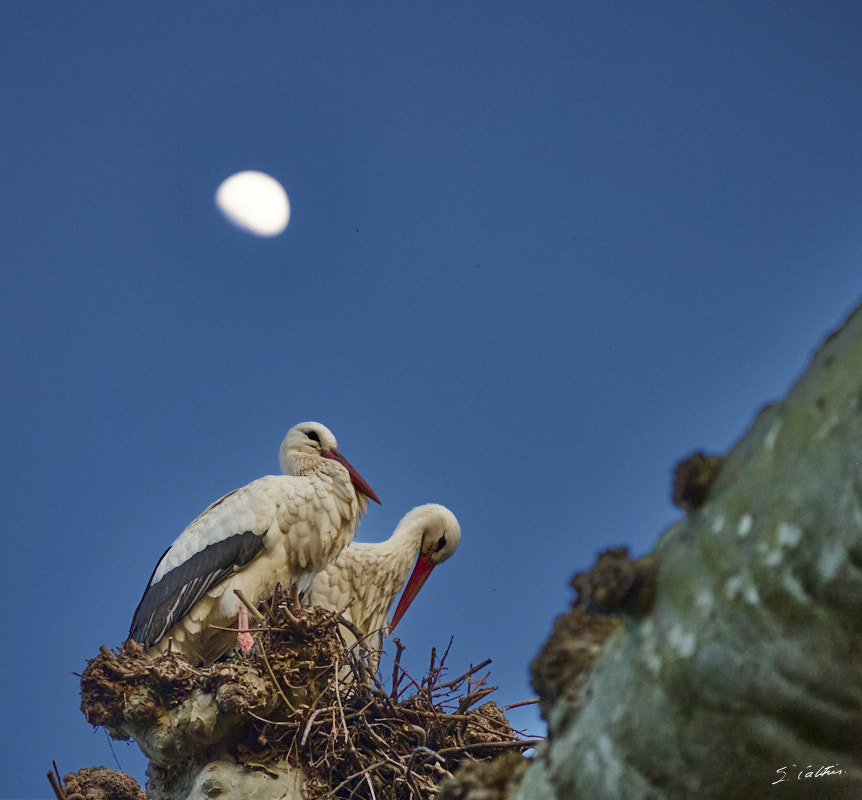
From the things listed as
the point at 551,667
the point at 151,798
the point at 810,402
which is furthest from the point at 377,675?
the point at 810,402

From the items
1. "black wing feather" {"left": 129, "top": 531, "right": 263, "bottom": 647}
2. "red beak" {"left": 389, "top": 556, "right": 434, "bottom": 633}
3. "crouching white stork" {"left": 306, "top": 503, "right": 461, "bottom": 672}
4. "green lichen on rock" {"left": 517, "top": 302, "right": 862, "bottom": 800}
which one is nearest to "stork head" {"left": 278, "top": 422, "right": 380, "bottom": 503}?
"crouching white stork" {"left": 306, "top": 503, "right": 461, "bottom": 672}

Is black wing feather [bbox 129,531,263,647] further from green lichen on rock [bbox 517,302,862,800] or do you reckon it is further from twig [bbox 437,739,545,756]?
green lichen on rock [bbox 517,302,862,800]

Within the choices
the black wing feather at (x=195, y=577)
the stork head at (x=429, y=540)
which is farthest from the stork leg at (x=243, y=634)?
the stork head at (x=429, y=540)

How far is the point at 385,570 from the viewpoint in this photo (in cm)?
470

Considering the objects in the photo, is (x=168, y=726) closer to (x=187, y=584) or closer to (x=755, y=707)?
(x=187, y=584)

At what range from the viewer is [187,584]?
3742 millimetres

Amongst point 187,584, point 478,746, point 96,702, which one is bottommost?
point 478,746

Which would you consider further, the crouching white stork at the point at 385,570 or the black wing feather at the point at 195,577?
the crouching white stork at the point at 385,570

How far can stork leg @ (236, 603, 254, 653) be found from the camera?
322 centimetres

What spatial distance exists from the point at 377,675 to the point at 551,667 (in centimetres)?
219

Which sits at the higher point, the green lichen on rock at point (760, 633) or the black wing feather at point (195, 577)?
the black wing feather at point (195, 577)

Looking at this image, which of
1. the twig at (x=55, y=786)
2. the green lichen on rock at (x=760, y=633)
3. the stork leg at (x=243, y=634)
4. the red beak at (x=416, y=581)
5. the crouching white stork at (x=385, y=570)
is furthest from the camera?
the red beak at (x=416, y=581)

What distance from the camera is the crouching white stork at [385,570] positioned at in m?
4.48

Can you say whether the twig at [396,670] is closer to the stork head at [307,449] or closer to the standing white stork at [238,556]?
the standing white stork at [238,556]
